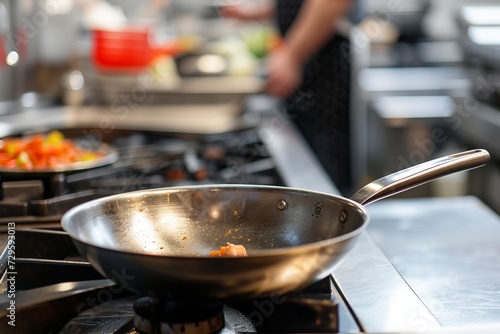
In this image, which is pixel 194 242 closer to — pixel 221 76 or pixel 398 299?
pixel 398 299

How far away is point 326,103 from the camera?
334 centimetres

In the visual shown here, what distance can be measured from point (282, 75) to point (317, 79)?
44 centimetres

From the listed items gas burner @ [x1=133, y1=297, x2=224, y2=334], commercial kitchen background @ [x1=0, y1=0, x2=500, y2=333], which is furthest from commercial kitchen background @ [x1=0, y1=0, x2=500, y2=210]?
gas burner @ [x1=133, y1=297, x2=224, y2=334]

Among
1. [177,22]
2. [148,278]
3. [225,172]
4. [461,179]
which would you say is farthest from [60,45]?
[177,22]

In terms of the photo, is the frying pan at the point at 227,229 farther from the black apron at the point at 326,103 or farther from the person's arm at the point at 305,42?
the black apron at the point at 326,103

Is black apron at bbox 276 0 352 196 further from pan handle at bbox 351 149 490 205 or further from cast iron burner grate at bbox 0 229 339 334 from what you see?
cast iron burner grate at bbox 0 229 339 334

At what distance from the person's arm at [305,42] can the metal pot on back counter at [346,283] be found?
55.2 inches

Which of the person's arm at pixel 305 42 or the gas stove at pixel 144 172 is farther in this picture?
the person's arm at pixel 305 42

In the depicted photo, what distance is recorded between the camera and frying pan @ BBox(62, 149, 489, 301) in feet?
2.30

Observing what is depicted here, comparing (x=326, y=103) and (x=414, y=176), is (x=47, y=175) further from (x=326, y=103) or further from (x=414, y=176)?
(x=326, y=103)

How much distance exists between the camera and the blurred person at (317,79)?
2.90m

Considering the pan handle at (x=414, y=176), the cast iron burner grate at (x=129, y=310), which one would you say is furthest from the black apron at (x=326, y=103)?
the cast iron burner grate at (x=129, y=310)

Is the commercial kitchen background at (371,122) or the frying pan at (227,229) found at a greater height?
the frying pan at (227,229)

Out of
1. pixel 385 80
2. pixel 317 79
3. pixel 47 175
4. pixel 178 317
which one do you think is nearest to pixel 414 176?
pixel 178 317
